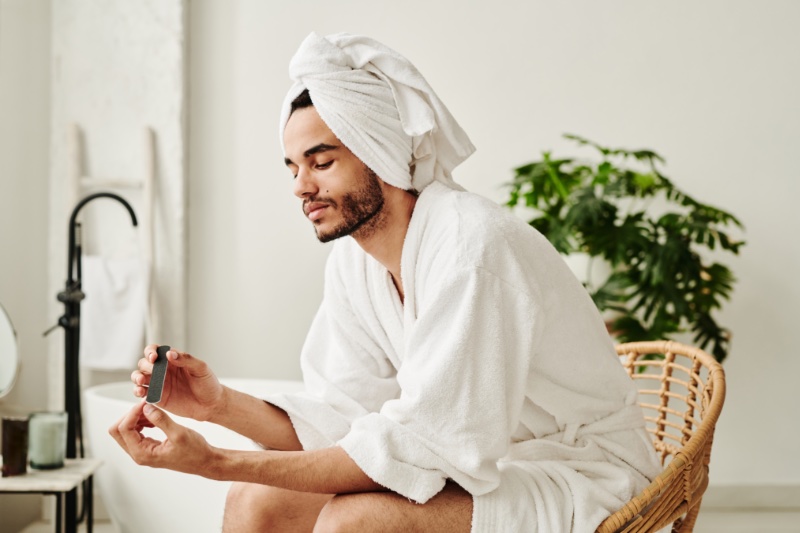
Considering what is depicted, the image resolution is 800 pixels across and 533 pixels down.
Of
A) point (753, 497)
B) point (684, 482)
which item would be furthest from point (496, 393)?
point (753, 497)

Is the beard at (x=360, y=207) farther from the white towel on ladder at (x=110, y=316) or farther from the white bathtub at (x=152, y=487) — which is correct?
the white towel on ladder at (x=110, y=316)

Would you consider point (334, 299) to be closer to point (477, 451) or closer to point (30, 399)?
point (477, 451)

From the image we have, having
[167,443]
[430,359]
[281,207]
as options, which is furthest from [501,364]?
[281,207]

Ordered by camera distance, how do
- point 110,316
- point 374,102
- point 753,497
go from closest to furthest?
1. point 374,102
2. point 110,316
3. point 753,497

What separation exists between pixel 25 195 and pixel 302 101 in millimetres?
1707

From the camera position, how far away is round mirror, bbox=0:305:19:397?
1957mm

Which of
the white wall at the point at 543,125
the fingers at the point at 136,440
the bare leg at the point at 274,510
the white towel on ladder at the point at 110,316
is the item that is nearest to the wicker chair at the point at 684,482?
the bare leg at the point at 274,510

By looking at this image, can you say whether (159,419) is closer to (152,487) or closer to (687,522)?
(687,522)

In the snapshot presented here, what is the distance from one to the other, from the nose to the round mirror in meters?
1.09

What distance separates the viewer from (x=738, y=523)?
2701 millimetres

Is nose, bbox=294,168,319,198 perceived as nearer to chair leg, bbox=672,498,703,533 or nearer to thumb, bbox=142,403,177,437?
thumb, bbox=142,403,177,437

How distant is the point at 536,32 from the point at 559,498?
6.93 ft

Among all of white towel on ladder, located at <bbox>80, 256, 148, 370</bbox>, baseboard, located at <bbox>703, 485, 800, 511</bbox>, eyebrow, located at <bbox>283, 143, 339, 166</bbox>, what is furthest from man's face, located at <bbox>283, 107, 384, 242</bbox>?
baseboard, located at <bbox>703, 485, 800, 511</bbox>

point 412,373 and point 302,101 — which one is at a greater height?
point 302,101
